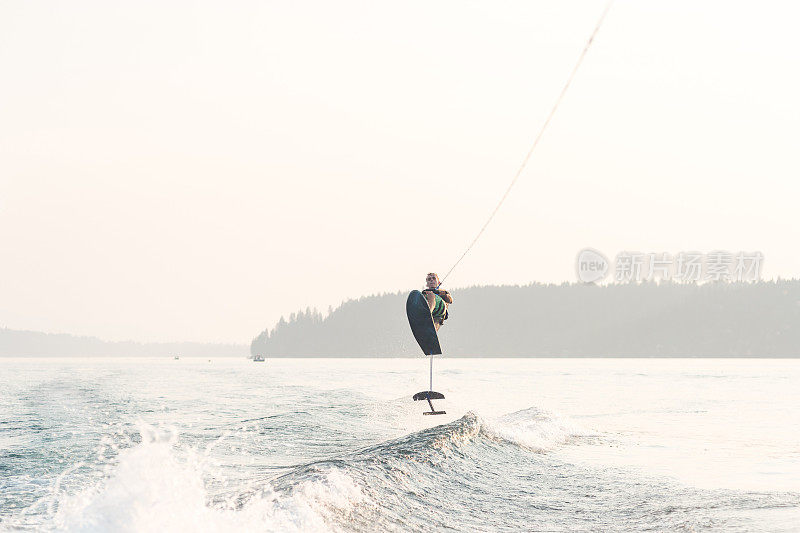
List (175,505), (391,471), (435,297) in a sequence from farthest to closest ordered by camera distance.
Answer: (435,297) < (391,471) < (175,505)

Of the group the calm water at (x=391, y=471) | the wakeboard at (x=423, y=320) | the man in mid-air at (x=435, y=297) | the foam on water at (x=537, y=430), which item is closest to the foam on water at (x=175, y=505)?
the calm water at (x=391, y=471)

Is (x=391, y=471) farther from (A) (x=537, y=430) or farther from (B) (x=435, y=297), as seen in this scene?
(A) (x=537, y=430)

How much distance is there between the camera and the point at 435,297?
18.9 metres

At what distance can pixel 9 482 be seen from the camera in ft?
53.5

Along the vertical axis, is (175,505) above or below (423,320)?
below

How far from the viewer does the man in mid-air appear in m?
18.9

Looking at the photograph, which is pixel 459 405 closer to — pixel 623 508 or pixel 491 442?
pixel 491 442

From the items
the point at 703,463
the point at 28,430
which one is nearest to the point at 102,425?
the point at 28,430

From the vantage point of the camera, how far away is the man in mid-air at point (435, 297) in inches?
744

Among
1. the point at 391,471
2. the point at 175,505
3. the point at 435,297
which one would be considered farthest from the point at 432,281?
the point at 175,505

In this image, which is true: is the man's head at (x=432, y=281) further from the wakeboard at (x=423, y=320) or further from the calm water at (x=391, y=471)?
the calm water at (x=391, y=471)

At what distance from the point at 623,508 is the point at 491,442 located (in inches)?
340

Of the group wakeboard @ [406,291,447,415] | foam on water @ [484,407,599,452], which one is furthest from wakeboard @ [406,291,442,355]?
foam on water @ [484,407,599,452]

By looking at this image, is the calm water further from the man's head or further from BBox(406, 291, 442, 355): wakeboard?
the man's head
